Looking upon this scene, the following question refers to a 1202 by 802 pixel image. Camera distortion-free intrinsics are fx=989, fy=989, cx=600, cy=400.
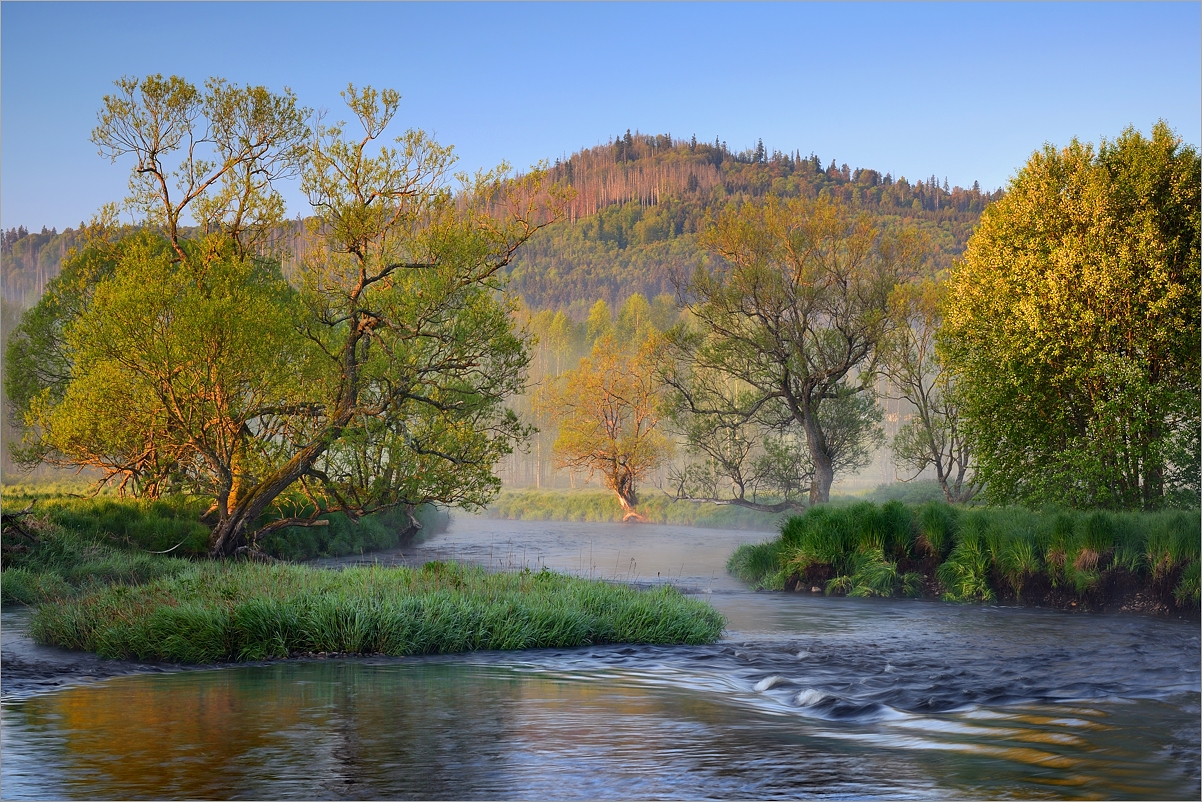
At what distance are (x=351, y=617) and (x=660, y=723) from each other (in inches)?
296

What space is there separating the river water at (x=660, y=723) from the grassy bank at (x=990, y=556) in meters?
3.18

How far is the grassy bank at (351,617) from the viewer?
17.0 meters

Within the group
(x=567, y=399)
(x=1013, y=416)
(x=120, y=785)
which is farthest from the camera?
(x=567, y=399)

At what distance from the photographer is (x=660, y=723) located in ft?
40.0

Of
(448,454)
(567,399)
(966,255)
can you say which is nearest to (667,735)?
(448,454)

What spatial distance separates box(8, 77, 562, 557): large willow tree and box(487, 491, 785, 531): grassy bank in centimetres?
3462

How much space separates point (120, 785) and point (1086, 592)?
22.3 meters

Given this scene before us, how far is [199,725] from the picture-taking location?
460 inches

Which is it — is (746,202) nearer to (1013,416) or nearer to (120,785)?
(1013,416)

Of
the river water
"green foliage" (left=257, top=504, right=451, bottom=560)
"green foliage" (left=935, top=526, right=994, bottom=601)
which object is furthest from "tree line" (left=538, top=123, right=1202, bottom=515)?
"green foliage" (left=257, top=504, right=451, bottom=560)

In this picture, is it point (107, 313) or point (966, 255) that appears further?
point (966, 255)

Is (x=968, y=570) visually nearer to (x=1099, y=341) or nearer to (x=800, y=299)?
(x=1099, y=341)

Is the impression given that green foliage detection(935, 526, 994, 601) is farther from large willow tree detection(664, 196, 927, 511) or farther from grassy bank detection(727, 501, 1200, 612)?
large willow tree detection(664, 196, 927, 511)

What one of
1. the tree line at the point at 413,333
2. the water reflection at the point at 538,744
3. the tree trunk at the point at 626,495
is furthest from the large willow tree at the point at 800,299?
the water reflection at the point at 538,744
